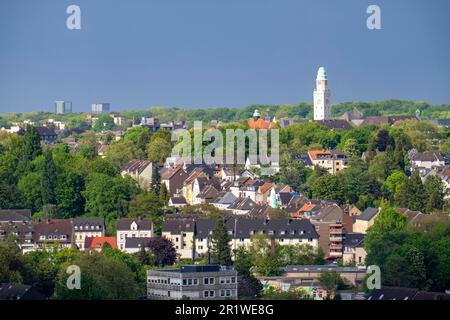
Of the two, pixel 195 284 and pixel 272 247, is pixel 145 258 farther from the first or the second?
pixel 195 284

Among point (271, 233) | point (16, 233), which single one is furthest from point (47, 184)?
point (271, 233)

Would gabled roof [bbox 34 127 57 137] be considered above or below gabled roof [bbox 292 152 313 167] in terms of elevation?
below

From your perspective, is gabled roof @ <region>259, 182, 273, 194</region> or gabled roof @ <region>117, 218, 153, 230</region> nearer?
gabled roof @ <region>117, 218, 153, 230</region>

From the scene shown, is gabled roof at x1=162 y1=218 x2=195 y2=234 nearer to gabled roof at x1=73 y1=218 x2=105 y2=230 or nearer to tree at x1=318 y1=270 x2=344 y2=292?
gabled roof at x1=73 y1=218 x2=105 y2=230

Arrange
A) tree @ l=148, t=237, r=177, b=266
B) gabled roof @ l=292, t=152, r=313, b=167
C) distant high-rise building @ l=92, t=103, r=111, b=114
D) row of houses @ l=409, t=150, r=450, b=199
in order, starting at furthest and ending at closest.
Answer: distant high-rise building @ l=92, t=103, r=111, b=114
gabled roof @ l=292, t=152, r=313, b=167
row of houses @ l=409, t=150, r=450, b=199
tree @ l=148, t=237, r=177, b=266

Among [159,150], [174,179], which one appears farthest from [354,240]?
[159,150]

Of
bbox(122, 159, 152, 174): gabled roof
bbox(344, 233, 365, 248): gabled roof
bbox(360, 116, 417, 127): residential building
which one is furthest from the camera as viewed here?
bbox(360, 116, 417, 127): residential building

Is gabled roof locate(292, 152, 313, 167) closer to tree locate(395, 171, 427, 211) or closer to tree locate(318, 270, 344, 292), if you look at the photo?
tree locate(395, 171, 427, 211)

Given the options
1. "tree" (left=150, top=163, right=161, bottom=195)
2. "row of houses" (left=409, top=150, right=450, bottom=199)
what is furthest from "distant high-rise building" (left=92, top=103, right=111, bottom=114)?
"tree" (left=150, top=163, right=161, bottom=195)
